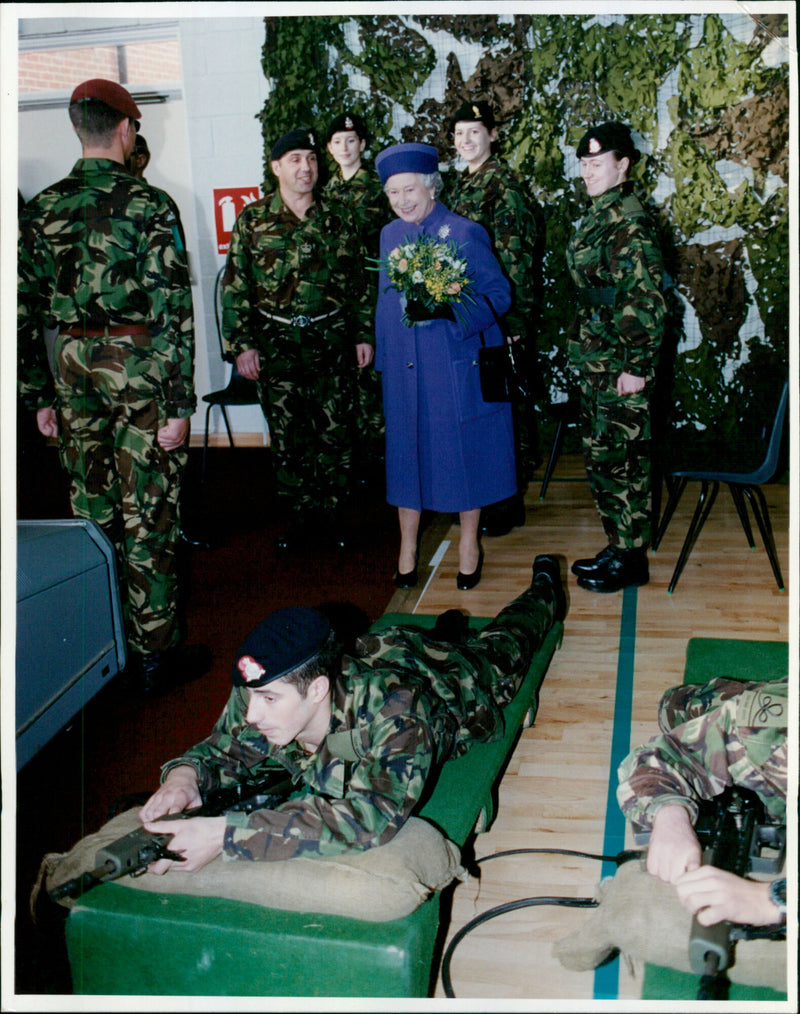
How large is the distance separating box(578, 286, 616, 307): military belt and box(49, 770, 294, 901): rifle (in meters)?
2.35

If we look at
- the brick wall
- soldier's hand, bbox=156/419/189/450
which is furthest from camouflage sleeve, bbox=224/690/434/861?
the brick wall

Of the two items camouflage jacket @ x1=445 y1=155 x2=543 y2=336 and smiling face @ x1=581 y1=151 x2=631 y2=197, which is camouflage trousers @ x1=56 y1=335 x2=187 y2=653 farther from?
camouflage jacket @ x1=445 y1=155 x2=543 y2=336

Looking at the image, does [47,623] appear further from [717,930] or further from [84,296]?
[717,930]

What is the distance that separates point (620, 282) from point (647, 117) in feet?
7.69

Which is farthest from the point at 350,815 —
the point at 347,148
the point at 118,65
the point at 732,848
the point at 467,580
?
the point at 118,65

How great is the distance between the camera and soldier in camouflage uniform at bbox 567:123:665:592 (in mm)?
3277

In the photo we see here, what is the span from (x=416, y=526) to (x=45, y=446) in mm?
3499

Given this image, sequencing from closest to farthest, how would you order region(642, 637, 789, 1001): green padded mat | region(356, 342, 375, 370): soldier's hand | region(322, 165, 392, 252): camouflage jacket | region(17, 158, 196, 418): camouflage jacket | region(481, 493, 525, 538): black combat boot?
region(642, 637, 789, 1001): green padded mat < region(17, 158, 196, 418): camouflage jacket < region(356, 342, 375, 370): soldier's hand < region(481, 493, 525, 538): black combat boot < region(322, 165, 392, 252): camouflage jacket

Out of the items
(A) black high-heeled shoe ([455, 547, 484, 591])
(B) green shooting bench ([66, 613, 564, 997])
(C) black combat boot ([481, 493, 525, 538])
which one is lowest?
(B) green shooting bench ([66, 613, 564, 997])

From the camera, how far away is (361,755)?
1.82 metres

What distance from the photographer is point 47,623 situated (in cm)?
227

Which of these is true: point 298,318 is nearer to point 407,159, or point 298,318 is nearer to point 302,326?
point 302,326

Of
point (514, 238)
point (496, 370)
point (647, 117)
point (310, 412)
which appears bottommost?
point (310, 412)

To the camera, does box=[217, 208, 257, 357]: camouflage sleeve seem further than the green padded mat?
Yes
